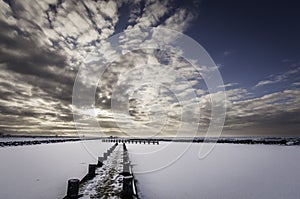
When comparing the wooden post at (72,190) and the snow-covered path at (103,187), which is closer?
the wooden post at (72,190)

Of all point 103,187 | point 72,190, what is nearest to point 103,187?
point 103,187

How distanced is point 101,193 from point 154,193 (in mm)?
2216

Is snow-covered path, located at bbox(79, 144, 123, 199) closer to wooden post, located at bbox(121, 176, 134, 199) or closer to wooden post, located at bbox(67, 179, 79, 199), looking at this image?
wooden post, located at bbox(121, 176, 134, 199)

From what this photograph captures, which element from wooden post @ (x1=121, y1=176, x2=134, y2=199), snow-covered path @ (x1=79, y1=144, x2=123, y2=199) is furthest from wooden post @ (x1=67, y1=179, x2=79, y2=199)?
wooden post @ (x1=121, y1=176, x2=134, y2=199)

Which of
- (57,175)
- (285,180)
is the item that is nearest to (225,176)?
(285,180)

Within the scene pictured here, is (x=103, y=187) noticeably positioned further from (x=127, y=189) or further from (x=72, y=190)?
(x=72, y=190)

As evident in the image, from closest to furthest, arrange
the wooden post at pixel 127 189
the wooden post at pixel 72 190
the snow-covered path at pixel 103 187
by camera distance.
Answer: the wooden post at pixel 72 190 < the wooden post at pixel 127 189 < the snow-covered path at pixel 103 187

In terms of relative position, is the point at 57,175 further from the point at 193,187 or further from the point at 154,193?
the point at 193,187

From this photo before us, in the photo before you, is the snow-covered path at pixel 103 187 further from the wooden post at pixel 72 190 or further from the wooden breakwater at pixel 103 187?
the wooden post at pixel 72 190

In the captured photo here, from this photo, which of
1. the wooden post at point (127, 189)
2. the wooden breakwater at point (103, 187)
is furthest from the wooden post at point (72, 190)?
the wooden post at point (127, 189)

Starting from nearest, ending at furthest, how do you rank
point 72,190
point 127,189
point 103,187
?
point 72,190 < point 127,189 < point 103,187

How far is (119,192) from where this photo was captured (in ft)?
24.5

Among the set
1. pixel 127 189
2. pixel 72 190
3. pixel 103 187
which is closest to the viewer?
pixel 72 190

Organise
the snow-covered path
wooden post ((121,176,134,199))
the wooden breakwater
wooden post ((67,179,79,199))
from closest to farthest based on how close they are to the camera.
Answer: wooden post ((67,179,79,199)) → the wooden breakwater → wooden post ((121,176,134,199)) → the snow-covered path
